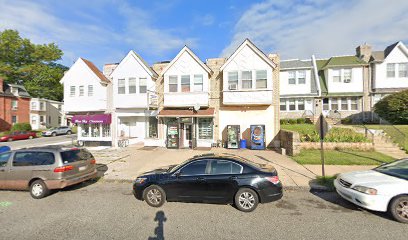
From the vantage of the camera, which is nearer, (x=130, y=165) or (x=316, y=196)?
(x=316, y=196)

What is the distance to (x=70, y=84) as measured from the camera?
18422mm

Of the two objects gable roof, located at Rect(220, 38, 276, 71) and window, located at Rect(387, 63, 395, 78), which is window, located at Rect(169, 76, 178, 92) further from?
window, located at Rect(387, 63, 395, 78)

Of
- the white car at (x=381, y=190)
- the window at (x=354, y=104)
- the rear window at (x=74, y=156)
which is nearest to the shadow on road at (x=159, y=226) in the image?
the rear window at (x=74, y=156)

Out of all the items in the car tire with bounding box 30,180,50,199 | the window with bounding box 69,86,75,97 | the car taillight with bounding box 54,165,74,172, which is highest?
the window with bounding box 69,86,75,97

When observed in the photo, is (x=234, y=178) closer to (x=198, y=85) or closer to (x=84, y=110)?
(x=198, y=85)

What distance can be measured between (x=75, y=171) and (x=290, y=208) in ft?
23.0

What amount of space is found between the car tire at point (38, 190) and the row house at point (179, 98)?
976 cm

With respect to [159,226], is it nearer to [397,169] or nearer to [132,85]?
[397,169]

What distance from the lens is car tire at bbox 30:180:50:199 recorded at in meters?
6.48

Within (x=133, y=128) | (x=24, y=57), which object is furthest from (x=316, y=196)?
(x=24, y=57)

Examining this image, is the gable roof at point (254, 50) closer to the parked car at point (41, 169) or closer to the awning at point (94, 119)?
the awning at point (94, 119)

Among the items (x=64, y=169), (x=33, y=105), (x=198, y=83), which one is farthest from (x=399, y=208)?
(x=33, y=105)

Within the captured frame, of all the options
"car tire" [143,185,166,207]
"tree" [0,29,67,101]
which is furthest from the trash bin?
"tree" [0,29,67,101]

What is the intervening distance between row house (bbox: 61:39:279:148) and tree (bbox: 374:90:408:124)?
10445 millimetres
